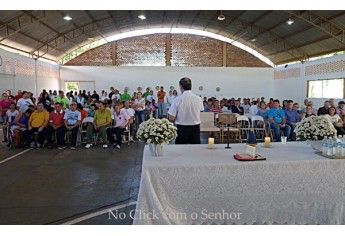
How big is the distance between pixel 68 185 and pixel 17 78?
10048 millimetres

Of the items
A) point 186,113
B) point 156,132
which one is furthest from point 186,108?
point 156,132

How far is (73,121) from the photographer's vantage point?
7227 millimetres

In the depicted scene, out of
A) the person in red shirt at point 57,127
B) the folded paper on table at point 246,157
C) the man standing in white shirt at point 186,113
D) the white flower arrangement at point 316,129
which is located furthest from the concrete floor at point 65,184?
the white flower arrangement at point 316,129

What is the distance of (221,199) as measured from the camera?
2525 mm

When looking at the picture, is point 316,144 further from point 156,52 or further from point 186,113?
point 156,52

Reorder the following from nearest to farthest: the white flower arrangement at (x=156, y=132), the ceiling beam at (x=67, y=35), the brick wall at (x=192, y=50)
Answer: the white flower arrangement at (x=156, y=132), the ceiling beam at (x=67, y=35), the brick wall at (x=192, y=50)

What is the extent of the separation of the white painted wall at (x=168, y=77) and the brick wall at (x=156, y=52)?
2.23ft

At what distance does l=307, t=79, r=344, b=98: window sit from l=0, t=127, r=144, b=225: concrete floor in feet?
32.0

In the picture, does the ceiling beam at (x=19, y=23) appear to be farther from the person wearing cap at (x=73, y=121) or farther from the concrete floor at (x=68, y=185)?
the concrete floor at (x=68, y=185)

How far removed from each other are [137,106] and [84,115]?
179 cm

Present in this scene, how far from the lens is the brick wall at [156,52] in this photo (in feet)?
58.4

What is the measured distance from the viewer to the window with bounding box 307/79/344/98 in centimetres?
1256

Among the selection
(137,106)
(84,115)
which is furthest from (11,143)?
(137,106)

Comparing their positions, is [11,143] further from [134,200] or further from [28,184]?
[134,200]
